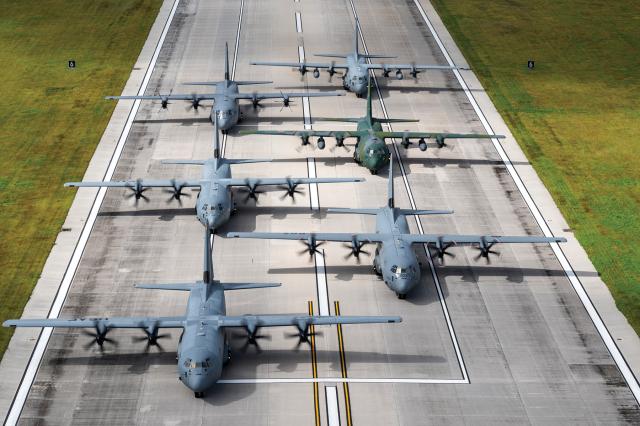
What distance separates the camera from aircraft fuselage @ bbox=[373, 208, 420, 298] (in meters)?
61.8

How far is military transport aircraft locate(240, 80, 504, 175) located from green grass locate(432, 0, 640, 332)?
10329 mm

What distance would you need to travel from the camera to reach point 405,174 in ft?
277

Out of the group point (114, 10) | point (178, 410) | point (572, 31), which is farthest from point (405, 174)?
point (114, 10)

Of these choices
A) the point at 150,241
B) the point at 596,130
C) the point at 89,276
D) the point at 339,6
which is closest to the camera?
the point at 89,276

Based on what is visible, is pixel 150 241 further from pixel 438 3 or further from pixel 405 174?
pixel 438 3

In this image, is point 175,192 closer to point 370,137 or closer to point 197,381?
point 370,137

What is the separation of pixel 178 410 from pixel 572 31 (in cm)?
9540

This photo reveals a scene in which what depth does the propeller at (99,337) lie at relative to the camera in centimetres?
5541

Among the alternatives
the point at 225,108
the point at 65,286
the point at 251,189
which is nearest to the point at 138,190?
the point at 251,189

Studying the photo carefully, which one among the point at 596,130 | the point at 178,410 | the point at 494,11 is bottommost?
the point at 178,410

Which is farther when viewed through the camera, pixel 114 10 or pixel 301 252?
pixel 114 10

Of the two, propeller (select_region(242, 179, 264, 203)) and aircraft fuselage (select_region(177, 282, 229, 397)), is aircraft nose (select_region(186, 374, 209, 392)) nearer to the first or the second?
aircraft fuselage (select_region(177, 282, 229, 397))

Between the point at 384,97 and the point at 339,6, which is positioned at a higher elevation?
the point at 339,6

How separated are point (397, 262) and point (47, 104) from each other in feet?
178
